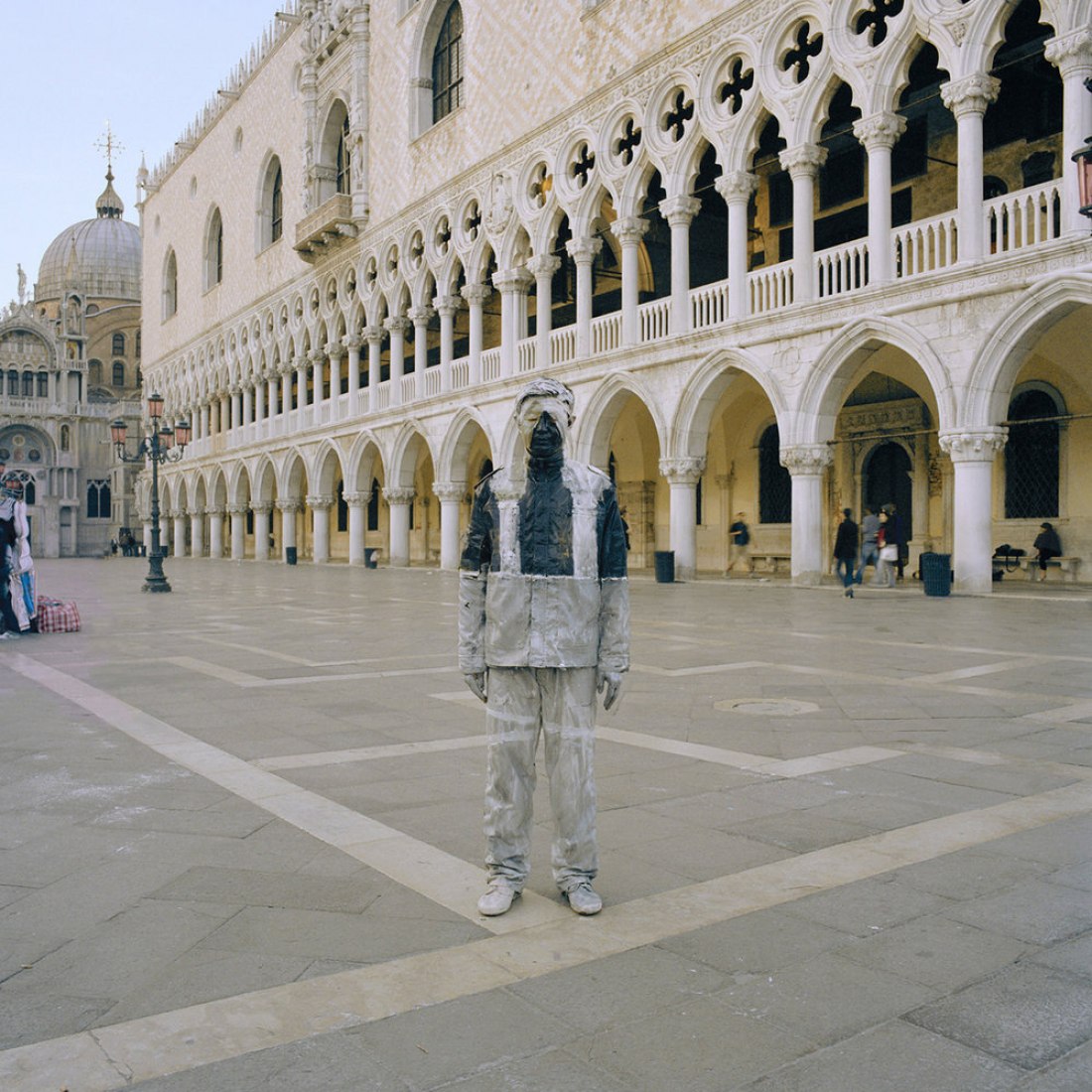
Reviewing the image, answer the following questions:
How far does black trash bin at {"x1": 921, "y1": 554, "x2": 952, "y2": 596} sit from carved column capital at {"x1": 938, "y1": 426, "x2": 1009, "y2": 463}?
1640 mm

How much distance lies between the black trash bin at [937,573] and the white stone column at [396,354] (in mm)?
20033

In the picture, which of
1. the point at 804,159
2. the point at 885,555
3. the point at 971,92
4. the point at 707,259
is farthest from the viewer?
the point at 707,259

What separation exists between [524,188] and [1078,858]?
81.9ft

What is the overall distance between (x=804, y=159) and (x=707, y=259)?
982 centimetres

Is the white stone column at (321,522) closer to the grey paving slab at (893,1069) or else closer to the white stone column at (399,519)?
the white stone column at (399,519)

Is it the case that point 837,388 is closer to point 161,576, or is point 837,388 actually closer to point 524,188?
point 524,188

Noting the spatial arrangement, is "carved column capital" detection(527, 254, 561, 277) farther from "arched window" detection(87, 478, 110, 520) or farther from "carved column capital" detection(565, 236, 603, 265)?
"arched window" detection(87, 478, 110, 520)

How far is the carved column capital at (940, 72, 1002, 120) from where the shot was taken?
634 inches

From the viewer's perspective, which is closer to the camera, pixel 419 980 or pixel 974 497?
pixel 419 980

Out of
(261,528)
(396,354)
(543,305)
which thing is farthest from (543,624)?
(261,528)

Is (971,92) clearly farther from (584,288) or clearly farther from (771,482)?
(771,482)

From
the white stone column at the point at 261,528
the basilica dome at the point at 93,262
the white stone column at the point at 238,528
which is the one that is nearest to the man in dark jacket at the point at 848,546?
the white stone column at the point at 261,528

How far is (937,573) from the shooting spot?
652 inches

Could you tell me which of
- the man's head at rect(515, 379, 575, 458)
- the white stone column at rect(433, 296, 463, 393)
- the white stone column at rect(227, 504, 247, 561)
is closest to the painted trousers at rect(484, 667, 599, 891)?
the man's head at rect(515, 379, 575, 458)
